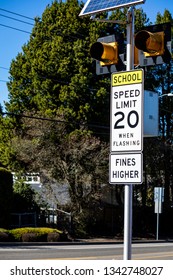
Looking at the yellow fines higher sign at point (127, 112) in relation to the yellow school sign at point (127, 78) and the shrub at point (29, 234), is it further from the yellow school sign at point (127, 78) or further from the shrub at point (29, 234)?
the shrub at point (29, 234)

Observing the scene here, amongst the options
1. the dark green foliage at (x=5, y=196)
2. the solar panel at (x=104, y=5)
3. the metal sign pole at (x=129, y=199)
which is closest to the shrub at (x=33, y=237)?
the dark green foliage at (x=5, y=196)

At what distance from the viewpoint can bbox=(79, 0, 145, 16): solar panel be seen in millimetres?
6992

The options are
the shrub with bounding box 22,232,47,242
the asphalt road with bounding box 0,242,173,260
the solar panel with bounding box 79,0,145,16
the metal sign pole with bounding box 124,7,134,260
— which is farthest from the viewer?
the shrub with bounding box 22,232,47,242

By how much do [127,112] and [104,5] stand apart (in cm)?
165

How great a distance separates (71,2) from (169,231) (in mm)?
19468

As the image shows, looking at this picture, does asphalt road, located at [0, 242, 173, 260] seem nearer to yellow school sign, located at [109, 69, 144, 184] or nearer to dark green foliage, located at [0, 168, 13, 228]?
dark green foliage, located at [0, 168, 13, 228]

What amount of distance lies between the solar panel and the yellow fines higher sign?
0.90m


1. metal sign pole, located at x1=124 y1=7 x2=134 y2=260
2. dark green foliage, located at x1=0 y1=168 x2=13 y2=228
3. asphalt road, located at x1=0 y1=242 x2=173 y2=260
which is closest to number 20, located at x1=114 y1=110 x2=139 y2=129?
metal sign pole, located at x1=124 y1=7 x2=134 y2=260

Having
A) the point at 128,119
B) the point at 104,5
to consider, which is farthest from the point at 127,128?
the point at 104,5

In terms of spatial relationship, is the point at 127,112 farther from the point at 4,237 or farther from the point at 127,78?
the point at 4,237

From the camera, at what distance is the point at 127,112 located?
668 centimetres

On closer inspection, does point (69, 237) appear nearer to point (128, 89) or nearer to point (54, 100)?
point (54, 100)

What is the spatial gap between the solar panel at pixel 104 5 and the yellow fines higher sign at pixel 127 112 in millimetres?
898
